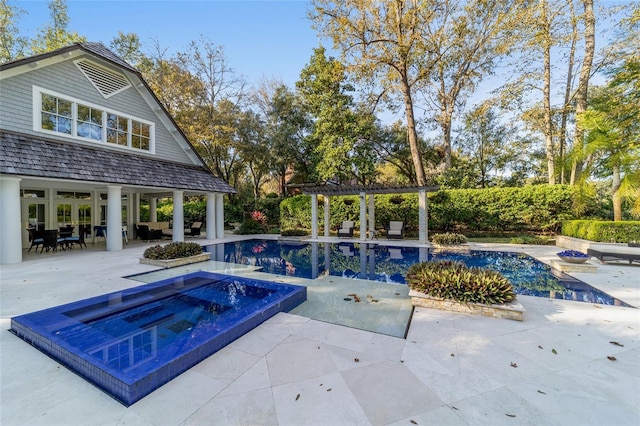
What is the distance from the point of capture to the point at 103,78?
1255 centimetres

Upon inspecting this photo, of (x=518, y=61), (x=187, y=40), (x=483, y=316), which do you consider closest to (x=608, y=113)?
(x=518, y=61)

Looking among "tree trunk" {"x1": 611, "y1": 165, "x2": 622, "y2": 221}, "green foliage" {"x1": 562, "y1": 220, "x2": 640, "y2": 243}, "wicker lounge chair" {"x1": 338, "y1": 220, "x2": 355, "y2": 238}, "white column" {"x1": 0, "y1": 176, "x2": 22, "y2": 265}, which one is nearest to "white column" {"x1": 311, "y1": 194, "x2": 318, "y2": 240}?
"wicker lounge chair" {"x1": 338, "y1": 220, "x2": 355, "y2": 238}

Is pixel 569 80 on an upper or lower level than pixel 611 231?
upper

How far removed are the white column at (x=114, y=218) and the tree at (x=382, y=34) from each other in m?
14.1

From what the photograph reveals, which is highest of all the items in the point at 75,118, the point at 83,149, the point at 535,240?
the point at 75,118

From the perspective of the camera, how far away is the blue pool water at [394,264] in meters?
6.49

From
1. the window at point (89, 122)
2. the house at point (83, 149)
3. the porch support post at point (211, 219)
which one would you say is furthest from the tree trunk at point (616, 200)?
the window at point (89, 122)

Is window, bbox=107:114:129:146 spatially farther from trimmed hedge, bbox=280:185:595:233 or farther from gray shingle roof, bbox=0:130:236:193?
trimmed hedge, bbox=280:185:595:233

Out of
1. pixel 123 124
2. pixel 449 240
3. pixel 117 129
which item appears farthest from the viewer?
pixel 449 240

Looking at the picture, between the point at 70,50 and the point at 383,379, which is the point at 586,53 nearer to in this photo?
the point at 383,379

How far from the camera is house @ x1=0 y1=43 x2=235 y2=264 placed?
31.2 ft

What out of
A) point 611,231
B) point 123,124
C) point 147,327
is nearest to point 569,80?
point 611,231

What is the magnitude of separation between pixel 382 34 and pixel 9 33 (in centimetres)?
2632

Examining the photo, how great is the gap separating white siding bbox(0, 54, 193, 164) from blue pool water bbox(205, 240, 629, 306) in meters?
7.85
